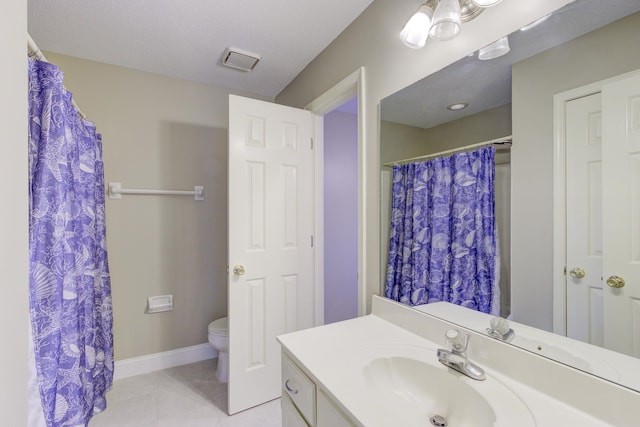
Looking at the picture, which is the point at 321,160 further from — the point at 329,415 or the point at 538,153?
the point at 329,415

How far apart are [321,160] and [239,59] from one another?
2.96 feet

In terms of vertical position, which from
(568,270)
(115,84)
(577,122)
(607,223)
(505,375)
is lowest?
(505,375)

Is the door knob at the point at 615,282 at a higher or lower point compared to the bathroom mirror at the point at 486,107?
lower

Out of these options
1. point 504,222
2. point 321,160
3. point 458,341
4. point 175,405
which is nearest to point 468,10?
point 504,222

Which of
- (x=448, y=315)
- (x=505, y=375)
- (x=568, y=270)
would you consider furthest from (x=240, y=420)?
(x=568, y=270)

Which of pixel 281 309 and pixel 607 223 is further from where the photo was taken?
pixel 281 309

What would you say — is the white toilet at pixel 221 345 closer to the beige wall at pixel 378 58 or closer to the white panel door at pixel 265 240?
the white panel door at pixel 265 240

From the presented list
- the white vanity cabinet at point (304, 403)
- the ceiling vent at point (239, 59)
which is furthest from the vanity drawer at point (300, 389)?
the ceiling vent at point (239, 59)

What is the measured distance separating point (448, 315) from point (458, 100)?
2.67 ft

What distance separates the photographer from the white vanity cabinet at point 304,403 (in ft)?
2.58

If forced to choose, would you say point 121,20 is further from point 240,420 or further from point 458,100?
point 240,420

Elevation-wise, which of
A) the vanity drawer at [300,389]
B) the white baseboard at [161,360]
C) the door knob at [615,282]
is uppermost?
the door knob at [615,282]

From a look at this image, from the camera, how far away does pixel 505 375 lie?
0.83 m

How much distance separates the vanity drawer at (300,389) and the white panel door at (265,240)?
780 mm
